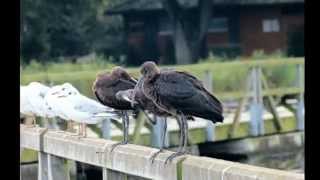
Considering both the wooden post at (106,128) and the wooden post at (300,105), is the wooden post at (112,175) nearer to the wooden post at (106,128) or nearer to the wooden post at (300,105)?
the wooden post at (106,128)

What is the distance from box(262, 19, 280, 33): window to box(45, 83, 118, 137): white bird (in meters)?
19.8

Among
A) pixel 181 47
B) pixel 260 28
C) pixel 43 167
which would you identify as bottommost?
pixel 43 167

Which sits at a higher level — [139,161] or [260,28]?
[260,28]

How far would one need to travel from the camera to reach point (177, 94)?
3.10 meters

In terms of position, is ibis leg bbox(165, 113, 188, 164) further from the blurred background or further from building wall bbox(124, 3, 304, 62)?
building wall bbox(124, 3, 304, 62)

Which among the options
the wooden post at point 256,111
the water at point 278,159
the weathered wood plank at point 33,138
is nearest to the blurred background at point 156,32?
the water at point 278,159

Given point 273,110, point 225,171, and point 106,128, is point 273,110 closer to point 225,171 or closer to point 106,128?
point 106,128

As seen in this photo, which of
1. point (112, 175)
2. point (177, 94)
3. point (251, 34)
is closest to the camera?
point (177, 94)

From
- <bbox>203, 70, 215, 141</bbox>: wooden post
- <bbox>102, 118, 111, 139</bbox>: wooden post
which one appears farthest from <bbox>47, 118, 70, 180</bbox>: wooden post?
<bbox>203, 70, 215, 141</bbox>: wooden post

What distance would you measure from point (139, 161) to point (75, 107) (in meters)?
1.00

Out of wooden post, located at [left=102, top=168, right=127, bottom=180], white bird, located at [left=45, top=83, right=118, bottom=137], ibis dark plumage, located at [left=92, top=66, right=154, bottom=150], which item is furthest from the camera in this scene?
white bird, located at [left=45, top=83, right=118, bottom=137]

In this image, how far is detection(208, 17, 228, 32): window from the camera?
79.1 ft

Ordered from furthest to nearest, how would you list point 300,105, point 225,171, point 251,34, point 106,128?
point 251,34, point 300,105, point 106,128, point 225,171

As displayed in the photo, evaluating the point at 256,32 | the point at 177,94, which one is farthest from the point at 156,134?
the point at 256,32
